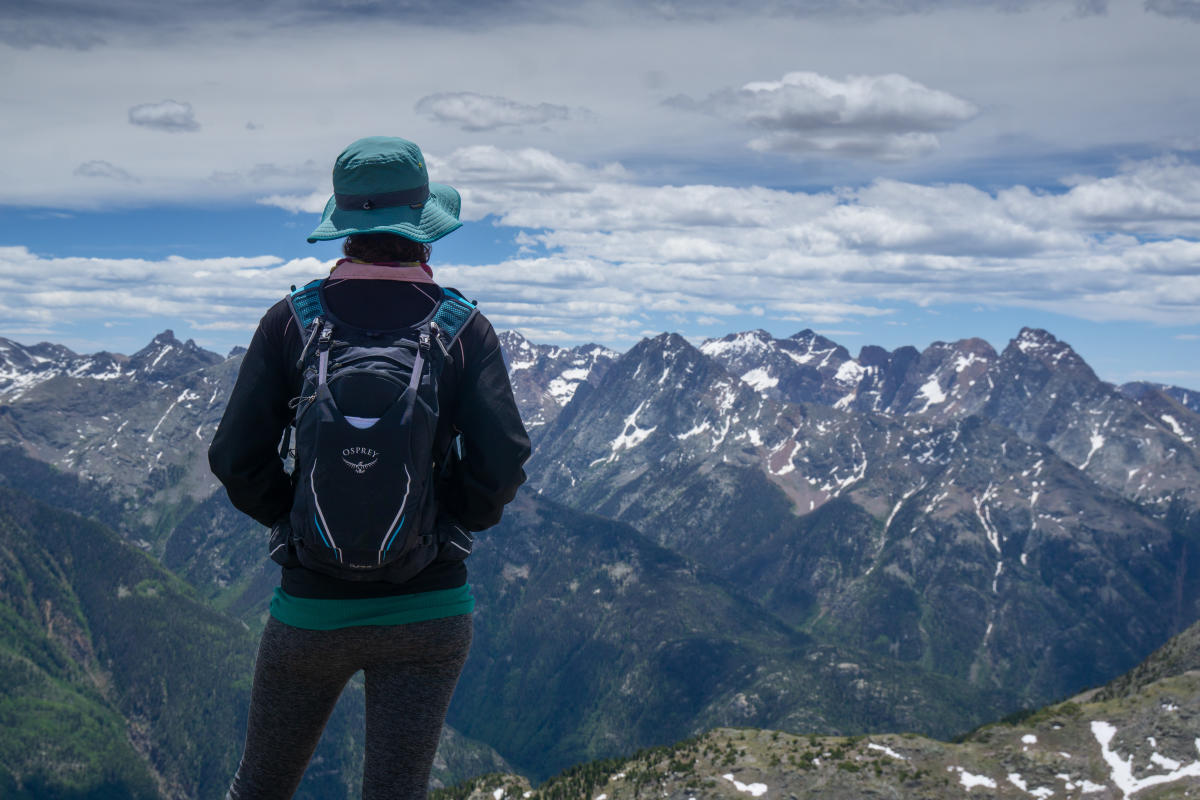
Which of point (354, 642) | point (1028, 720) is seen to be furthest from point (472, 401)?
point (1028, 720)

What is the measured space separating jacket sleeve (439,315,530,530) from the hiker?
0.02m

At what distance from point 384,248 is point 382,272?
1.43 feet

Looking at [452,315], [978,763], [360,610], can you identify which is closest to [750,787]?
[978,763]

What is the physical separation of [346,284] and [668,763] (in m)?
192

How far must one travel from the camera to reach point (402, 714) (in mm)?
10625

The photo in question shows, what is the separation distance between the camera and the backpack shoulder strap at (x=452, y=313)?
10.6 m

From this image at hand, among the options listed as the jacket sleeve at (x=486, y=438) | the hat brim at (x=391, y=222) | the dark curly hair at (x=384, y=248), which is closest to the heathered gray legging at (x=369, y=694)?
the jacket sleeve at (x=486, y=438)

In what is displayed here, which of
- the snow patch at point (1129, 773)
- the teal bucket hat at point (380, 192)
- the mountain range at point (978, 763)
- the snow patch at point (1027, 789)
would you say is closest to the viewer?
the teal bucket hat at point (380, 192)

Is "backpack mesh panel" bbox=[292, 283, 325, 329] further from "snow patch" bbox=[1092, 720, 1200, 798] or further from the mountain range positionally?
"snow patch" bbox=[1092, 720, 1200, 798]

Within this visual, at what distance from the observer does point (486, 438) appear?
421 inches

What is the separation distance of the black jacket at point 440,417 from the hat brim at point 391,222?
0.53 meters

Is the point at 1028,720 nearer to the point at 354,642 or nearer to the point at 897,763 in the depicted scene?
the point at 897,763

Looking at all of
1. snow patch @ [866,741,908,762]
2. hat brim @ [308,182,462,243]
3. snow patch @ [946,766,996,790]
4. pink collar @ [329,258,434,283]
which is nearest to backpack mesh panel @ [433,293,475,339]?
pink collar @ [329,258,434,283]

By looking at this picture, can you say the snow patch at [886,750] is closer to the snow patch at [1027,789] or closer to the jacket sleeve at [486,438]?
the snow patch at [1027,789]
